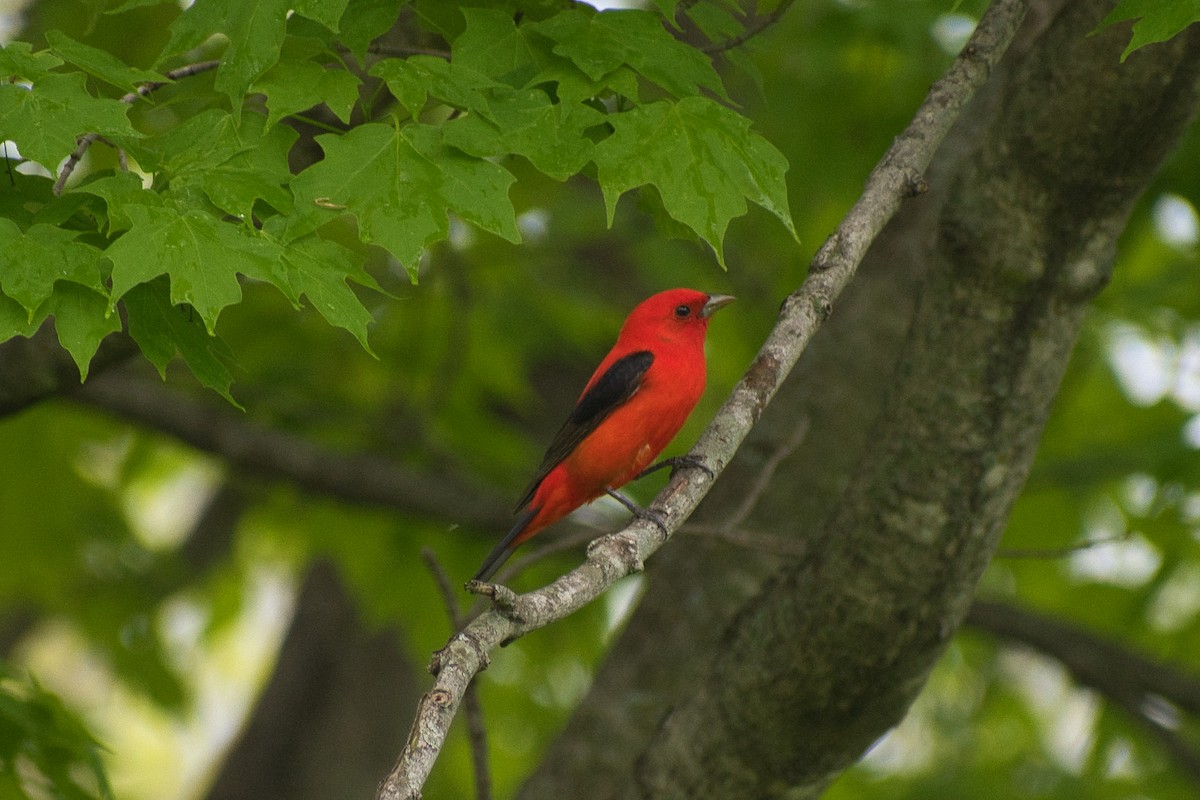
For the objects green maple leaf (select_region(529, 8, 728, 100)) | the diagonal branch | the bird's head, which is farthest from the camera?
the bird's head

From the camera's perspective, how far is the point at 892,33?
616cm

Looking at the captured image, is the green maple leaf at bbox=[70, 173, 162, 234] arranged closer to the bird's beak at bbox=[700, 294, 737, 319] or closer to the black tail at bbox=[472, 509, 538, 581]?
the black tail at bbox=[472, 509, 538, 581]

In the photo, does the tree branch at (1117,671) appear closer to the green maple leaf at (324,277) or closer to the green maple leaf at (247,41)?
the green maple leaf at (324,277)

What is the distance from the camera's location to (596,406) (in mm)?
4766

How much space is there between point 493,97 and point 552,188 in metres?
4.07

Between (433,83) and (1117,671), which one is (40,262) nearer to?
(433,83)

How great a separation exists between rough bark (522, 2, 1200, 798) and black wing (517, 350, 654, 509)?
100cm

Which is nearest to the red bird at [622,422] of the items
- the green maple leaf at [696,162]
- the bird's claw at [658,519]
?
the green maple leaf at [696,162]

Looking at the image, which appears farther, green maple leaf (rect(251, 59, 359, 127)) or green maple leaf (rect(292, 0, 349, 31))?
green maple leaf (rect(251, 59, 359, 127))

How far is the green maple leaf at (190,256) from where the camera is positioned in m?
2.45

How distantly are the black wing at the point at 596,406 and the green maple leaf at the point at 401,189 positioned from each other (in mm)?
1964

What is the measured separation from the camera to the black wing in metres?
4.75

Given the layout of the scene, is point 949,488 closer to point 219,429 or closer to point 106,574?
point 219,429

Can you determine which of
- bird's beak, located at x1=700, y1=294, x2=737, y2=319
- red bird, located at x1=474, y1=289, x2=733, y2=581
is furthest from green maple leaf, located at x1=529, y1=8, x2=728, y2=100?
bird's beak, located at x1=700, y1=294, x2=737, y2=319
